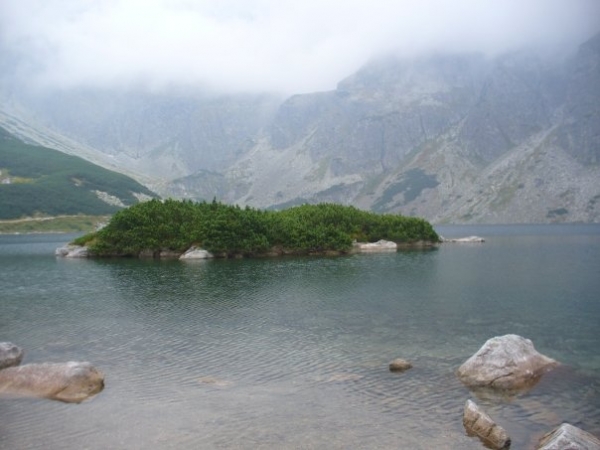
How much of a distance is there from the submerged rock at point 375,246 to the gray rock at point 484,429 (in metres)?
101

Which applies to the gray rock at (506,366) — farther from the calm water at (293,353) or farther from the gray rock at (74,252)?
the gray rock at (74,252)

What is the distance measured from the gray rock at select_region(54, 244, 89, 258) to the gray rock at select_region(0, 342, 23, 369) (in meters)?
87.1

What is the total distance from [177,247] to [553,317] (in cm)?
8184

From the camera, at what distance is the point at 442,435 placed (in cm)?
2028

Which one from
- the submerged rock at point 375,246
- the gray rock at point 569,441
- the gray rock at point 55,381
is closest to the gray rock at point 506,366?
the gray rock at point 569,441

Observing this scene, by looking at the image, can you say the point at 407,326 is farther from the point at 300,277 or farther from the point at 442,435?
the point at 300,277

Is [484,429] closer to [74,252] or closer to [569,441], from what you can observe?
[569,441]

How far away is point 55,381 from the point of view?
26.2 m

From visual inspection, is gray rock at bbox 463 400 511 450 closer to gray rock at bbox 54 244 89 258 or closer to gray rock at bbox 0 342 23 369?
gray rock at bbox 0 342 23 369

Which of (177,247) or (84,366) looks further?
(177,247)

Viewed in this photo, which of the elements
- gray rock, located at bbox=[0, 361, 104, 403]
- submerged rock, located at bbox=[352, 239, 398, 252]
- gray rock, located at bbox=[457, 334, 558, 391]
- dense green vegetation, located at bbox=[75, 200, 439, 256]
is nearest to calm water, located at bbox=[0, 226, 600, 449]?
gray rock, located at bbox=[0, 361, 104, 403]

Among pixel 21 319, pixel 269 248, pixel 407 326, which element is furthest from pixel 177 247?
pixel 407 326

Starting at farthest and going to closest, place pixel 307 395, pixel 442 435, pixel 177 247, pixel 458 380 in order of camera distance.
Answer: pixel 177 247 → pixel 458 380 → pixel 307 395 → pixel 442 435

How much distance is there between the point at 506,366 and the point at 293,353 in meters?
13.1
